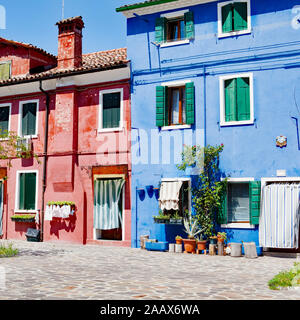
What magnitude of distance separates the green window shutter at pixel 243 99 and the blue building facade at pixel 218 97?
3 cm

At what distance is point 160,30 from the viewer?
15211 millimetres

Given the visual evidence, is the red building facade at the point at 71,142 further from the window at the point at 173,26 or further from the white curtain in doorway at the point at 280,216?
the white curtain in doorway at the point at 280,216

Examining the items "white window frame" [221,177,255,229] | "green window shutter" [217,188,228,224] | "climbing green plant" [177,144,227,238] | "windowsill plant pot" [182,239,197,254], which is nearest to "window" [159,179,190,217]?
"climbing green plant" [177,144,227,238]

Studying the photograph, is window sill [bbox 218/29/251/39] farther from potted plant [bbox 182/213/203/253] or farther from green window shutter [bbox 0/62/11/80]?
green window shutter [bbox 0/62/11/80]

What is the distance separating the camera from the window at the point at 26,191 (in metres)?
17.6

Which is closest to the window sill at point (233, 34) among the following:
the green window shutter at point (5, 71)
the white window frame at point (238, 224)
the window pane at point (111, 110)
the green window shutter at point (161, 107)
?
the green window shutter at point (161, 107)

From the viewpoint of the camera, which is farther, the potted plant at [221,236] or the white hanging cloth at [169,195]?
the white hanging cloth at [169,195]

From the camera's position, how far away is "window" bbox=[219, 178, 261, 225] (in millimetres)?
13273

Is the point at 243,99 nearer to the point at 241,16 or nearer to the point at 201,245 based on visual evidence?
the point at 241,16

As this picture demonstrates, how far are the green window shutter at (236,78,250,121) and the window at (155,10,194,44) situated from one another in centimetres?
260

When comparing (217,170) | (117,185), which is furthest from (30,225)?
(217,170)

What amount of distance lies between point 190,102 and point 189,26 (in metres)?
2.74

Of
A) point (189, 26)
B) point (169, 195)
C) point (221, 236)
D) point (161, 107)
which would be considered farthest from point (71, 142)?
point (221, 236)

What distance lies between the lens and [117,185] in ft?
51.9
